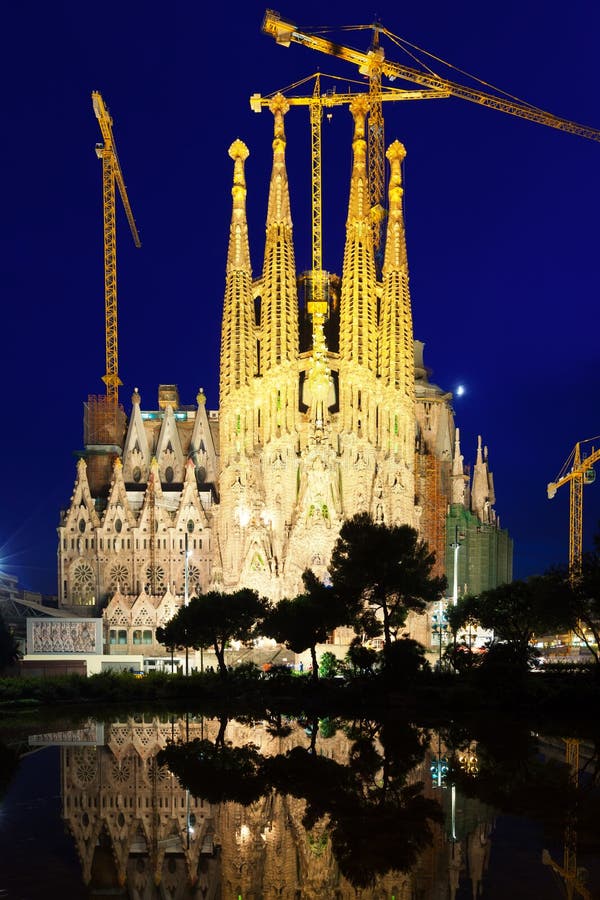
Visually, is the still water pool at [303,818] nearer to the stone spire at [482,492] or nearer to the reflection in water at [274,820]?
the reflection in water at [274,820]

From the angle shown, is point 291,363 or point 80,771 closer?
point 80,771

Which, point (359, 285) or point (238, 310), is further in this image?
point (238, 310)

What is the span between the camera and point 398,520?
316 ft

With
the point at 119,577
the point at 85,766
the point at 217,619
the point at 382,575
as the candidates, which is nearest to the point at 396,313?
the point at 119,577

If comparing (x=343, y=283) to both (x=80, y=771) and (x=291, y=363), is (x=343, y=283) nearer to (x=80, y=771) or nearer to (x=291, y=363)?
(x=291, y=363)

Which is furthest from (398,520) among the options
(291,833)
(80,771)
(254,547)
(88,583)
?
(291,833)

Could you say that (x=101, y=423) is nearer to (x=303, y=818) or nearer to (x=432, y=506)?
(x=432, y=506)

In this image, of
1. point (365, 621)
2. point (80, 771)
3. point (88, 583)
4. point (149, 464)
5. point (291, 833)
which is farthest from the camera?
point (149, 464)

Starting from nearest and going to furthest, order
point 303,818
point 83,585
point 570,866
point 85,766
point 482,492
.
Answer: point 570,866 → point 303,818 → point 85,766 → point 83,585 → point 482,492

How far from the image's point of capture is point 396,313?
332ft

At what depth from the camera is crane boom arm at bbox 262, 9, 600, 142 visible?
375 ft

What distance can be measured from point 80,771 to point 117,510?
7771 centimetres

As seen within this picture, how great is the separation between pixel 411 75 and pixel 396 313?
126 feet

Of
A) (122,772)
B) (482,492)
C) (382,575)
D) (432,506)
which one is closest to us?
(122,772)
